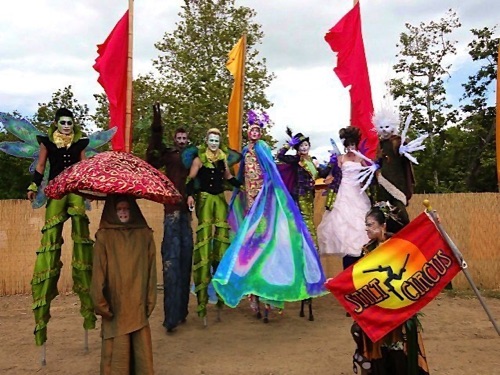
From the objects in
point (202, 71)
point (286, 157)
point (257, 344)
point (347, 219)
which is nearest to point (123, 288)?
point (257, 344)

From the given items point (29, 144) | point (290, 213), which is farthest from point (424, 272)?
point (29, 144)

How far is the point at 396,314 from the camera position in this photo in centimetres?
338

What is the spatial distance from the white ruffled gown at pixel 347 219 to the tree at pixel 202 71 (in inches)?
405

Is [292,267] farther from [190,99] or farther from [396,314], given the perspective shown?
[190,99]

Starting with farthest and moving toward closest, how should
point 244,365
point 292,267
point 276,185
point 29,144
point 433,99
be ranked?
point 433,99 < point 276,185 < point 292,267 < point 29,144 < point 244,365

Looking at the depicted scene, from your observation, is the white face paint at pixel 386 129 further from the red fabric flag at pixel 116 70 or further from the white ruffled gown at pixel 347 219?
the red fabric flag at pixel 116 70

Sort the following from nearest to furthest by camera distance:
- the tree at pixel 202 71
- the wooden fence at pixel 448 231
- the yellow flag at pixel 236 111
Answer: the yellow flag at pixel 236 111
the wooden fence at pixel 448 231
the tree at pixel 202 71

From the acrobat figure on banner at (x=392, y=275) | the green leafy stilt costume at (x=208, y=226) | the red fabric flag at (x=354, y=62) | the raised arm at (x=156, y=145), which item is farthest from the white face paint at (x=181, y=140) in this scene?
the acrobat figure on banner at (x=392, y=275)

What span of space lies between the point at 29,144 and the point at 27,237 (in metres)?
3.85

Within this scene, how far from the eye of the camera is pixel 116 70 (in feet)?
22.4

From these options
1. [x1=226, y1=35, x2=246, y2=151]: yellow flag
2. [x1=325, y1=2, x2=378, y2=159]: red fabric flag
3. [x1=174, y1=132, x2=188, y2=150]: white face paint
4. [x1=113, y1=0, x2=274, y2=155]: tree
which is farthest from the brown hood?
[x1=113, y1=0, x2=274, y2=155]: tree

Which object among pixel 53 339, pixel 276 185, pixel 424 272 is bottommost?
pixel 53 339

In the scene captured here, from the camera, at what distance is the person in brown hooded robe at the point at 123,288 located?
12.1 ft

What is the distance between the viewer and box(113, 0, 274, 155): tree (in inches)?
651
